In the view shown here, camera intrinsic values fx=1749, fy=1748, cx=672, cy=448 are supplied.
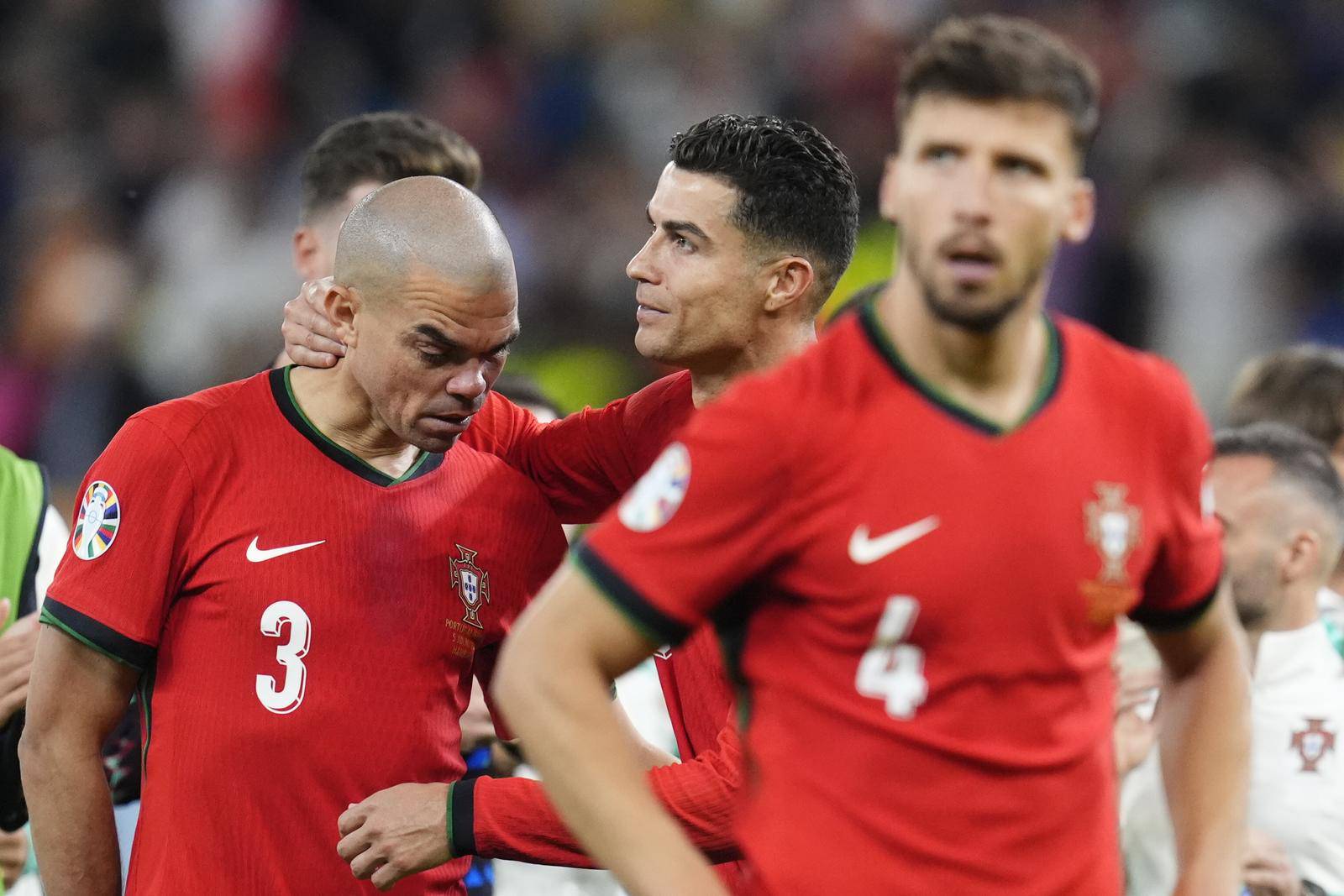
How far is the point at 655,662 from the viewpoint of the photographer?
12.3 feet

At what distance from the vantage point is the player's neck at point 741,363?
3797 millimetres

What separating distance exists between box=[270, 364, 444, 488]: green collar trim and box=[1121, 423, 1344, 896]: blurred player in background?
7.39 ft

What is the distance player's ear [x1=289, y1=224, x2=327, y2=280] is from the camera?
15.6ft

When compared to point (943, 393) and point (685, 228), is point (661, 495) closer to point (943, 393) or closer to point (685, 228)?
point (943, 393)

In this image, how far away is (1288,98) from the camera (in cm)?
998

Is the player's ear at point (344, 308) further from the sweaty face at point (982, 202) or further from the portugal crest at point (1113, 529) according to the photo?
the portugal crest at point (1113, 529)

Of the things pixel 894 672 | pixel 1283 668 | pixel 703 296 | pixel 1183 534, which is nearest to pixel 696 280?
pixel 703 296

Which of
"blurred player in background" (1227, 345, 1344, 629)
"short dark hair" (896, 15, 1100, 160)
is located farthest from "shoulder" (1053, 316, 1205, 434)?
"blurred player in background" (1227, 345, 1344, 629)

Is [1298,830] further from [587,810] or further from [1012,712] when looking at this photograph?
[587,810]

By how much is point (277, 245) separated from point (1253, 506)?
6267mm

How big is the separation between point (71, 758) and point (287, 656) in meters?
0.43

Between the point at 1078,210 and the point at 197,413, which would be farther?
the point at 197,413

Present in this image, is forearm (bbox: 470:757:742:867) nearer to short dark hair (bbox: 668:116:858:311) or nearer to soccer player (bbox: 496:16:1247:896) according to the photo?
soccer player (bbox: 496:16:1247:896)

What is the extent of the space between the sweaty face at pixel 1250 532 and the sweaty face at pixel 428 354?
232 centimetres
